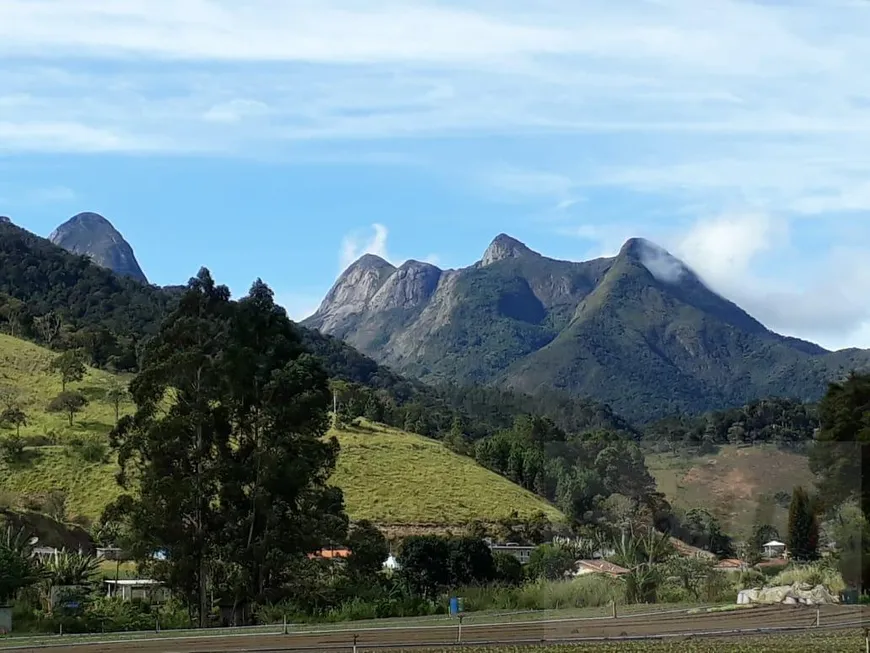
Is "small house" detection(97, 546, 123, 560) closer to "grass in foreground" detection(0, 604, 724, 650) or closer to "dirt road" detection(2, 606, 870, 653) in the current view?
"grass in foreground" detection(0, 604, 724, 650)

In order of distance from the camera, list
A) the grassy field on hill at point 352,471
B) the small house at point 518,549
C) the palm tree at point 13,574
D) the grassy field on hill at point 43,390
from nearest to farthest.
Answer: the palm tree at point 13,574, the small house at point 518,549, the grassy field on hill at point 352,471, the grassy field on hill at point 43,390

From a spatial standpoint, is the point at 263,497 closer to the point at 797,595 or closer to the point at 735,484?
the point at 735,484

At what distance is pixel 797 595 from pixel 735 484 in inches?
96.1

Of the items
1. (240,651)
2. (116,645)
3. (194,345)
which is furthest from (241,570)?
(240,651)

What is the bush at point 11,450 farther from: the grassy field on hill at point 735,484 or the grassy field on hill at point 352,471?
the grassy field on hill at point 735,484

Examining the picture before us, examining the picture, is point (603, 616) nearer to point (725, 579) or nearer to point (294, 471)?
point (725, 579)

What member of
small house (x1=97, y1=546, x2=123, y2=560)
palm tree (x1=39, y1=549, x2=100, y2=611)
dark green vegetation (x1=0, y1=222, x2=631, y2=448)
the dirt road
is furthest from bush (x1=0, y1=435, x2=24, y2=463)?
the dirt road

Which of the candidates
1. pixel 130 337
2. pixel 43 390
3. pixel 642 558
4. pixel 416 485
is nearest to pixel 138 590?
pixel 642 558

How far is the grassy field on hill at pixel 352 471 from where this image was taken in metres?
57.6

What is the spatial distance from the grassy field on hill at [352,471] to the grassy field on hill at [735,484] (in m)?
30.2

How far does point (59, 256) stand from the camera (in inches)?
6024

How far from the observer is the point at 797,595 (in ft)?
68.7

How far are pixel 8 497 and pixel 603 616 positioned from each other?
39665 millimetres

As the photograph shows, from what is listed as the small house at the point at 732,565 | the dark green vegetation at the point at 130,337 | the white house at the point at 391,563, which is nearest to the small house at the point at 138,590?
the white house at the point at 391,563
